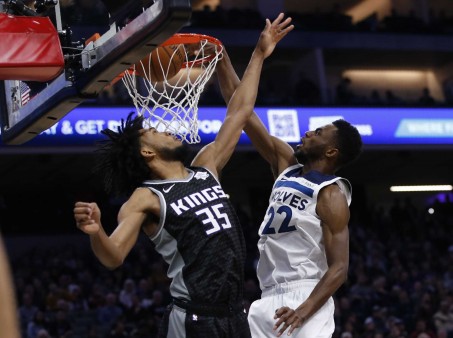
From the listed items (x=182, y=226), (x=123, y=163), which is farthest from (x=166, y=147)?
(x=182, y=226)

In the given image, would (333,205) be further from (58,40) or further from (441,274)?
(441,274)

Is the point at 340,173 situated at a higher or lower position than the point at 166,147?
lower

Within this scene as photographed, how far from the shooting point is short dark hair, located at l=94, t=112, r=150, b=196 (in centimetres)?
406

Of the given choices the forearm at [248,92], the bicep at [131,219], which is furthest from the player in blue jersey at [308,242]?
the bicep at [131,219]

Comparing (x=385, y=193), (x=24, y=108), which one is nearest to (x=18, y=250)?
(x=385, y=193)

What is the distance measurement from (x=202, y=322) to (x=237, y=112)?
1177 mm

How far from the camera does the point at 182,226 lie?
12.7 feet

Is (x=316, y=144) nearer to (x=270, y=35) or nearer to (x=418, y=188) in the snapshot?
(x=270, y=35)

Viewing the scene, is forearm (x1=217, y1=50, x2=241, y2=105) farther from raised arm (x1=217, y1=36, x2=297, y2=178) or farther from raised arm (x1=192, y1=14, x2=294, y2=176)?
raised arm (x1=192, y1=14, x2=294, y2=176)

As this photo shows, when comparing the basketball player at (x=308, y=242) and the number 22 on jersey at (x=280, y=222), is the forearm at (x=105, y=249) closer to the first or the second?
the basketball player at (x=308, y=242)

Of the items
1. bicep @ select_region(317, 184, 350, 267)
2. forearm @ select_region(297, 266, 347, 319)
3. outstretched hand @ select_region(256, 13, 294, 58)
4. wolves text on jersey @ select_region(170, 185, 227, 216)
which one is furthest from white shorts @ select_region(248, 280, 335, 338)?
outstretched hand @ select_region(256, 13, 294, 58)

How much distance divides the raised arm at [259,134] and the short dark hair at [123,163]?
3.07 ft

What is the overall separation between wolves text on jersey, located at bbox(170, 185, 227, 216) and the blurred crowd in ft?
21.5

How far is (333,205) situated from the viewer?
4.45m
